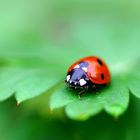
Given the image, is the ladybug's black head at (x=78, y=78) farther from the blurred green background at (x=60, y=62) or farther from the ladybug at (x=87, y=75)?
the blurred green background at (x=60, y=62)

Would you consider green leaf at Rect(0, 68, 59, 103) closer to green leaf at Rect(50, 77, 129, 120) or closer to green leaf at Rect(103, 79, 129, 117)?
green leaf at Rect(50, 77, 129, 120)

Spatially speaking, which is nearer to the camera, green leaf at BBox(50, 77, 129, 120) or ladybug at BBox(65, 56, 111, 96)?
green leaf at BBox(50, 77, 129, 120)

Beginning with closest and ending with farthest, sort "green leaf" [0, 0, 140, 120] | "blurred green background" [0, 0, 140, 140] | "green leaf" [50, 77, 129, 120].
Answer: "green leaf" [50, 77, 129, 120] < "green leaf" [0, 0, 140, 120] < "blurred green background" [0, 0, 140, 140]

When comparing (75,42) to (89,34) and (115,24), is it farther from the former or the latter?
(115,24)

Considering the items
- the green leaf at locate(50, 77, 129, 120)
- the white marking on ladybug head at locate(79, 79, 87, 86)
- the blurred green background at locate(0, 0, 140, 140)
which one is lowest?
the blurred green background at locate(0, 0, 140, 140)

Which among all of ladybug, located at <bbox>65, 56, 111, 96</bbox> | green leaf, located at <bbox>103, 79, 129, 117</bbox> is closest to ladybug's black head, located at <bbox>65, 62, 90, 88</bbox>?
ladybug, located at <bbox>65, 56, 111, 96</bbox>

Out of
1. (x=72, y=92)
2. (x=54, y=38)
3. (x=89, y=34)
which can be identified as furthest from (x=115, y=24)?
(x=72, y=92)

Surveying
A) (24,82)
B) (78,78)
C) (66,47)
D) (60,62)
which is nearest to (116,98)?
(78,78)

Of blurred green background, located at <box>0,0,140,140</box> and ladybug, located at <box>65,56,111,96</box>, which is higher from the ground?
ladybug, located at <box>65,56,111,96</box>

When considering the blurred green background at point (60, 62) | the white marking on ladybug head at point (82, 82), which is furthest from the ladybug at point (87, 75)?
the blurred green background at point (60, 62)
